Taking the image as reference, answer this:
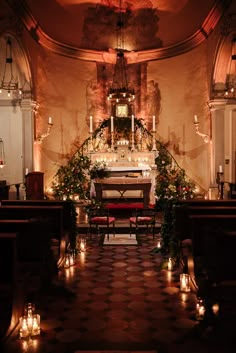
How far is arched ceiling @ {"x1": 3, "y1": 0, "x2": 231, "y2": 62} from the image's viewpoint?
1245 centimetres

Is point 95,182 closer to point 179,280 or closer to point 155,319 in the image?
point 179,280

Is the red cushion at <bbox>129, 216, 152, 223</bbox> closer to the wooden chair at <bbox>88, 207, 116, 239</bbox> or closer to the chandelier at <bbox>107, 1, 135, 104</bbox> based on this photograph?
the wooden chair at <bbox>88, 207, 116, 239</bbox>

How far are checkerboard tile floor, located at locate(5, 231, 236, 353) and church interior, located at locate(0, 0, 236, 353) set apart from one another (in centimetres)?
3

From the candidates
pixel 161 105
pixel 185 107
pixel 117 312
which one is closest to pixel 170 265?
pixel 117 312

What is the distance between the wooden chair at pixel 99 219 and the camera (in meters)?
7.98

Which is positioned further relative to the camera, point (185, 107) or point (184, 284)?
point (185, 107)

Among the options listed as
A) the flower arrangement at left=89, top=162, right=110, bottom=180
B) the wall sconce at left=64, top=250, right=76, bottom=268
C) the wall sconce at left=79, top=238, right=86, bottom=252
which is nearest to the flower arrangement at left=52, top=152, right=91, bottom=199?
the flower arrangement at left=89, top=162, right=110, bottom=180

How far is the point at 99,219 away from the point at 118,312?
3.78 meters

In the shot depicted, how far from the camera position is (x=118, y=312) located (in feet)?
14.1

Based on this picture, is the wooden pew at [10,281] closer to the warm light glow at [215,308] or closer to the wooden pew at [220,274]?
the wooden pew at [220,274]

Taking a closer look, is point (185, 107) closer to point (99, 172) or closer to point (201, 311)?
point (99, 172)

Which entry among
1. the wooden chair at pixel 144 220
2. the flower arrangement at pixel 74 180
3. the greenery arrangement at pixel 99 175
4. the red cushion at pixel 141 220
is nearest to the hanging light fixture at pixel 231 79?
the greenery arrangement at pixel 99 175

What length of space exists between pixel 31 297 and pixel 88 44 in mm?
10924

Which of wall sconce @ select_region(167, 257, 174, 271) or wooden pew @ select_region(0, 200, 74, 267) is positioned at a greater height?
wooden pew @ select_region(0, 200, 74, 267)
